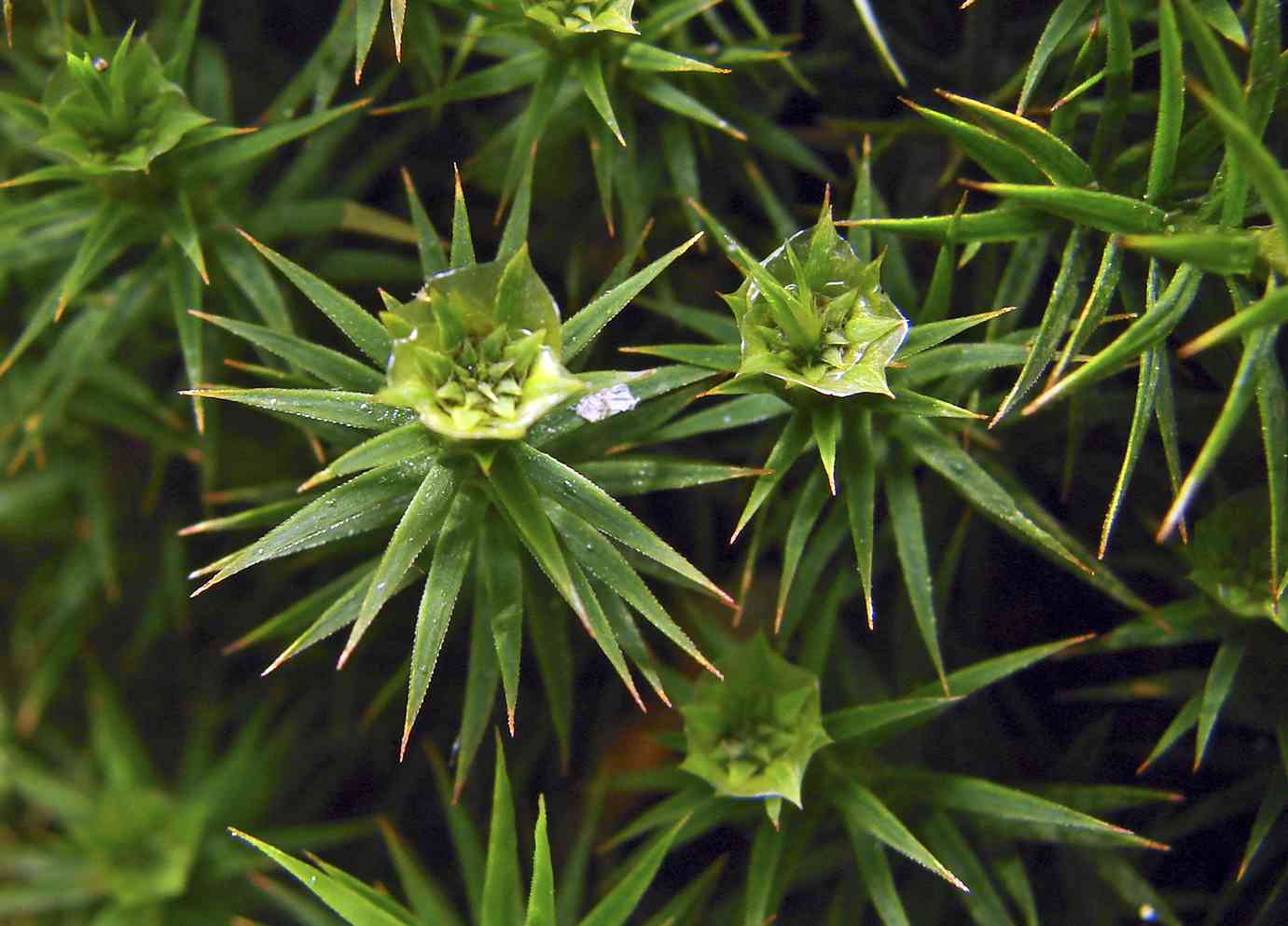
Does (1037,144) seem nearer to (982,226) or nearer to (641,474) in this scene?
(982,226)

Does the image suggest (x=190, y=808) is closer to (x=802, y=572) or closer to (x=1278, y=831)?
(x=802, y=572)

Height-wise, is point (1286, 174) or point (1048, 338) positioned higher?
point (1286, 174)

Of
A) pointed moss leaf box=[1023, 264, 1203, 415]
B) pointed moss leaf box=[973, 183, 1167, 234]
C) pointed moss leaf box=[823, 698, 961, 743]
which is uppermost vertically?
pointed moss leaf box=[973, 183, 1167, 234]

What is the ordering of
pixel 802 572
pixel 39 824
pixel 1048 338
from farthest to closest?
1. pixel 39 824
2. pixel 802 572
3. pixel 1048 338

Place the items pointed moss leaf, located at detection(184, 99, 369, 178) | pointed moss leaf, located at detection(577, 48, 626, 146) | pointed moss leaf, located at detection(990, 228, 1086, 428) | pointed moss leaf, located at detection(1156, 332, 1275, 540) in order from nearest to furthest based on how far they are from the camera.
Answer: pointed moss leaf, located at detection(1156, 332, 1275, 540), pointed moss leaf, located at detection(990, 228, 1086, 428), pointed moss leaf, located at detection(577, 48, 626, 146), pointed moss leaf, located at detection(184, 99, 369, 178)

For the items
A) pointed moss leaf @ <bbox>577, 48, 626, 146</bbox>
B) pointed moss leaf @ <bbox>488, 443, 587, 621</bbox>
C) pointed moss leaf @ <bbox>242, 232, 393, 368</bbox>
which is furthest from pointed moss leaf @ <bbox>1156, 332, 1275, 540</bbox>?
pointed moss leaf @ <bbox>242, 232, 393, 368</bbox>

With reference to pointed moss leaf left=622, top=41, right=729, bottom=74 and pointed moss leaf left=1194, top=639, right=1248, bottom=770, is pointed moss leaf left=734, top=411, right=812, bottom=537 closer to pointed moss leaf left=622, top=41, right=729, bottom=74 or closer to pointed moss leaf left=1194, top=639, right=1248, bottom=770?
pointed moss leaf left=622, top=41, right=729, bottom=74

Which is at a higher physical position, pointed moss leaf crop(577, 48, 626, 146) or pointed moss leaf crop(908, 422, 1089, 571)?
pointed moss leaf crop(577, 48, 626, 146)

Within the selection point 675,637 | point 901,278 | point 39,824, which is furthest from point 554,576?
point 39,824
